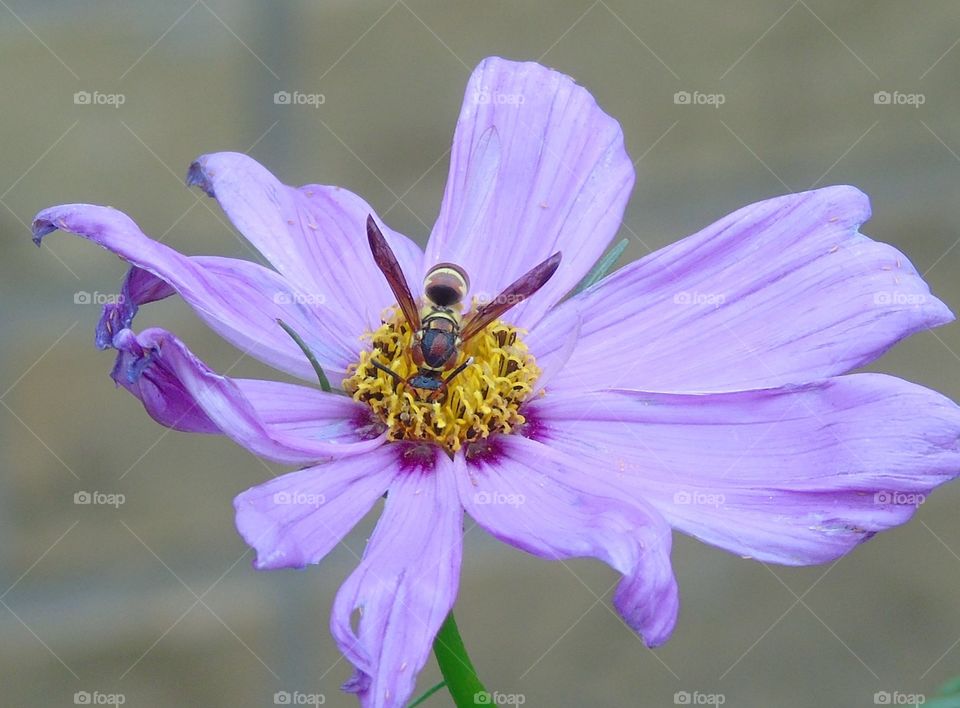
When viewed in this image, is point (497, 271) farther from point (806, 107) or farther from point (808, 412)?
point (806, 107)

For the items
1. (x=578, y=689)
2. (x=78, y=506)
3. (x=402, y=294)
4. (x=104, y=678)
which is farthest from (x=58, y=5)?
(x=578, y=689)

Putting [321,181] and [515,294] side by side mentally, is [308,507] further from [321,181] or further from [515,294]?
[321,181]

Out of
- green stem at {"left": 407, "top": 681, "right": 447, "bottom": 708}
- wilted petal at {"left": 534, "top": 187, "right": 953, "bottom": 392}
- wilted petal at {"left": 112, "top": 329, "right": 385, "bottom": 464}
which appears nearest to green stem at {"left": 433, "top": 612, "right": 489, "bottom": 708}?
green stem at {"left": 407, "top": 681, "right": 447, "bottom": 708}

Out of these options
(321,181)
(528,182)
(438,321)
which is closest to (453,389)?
(438,321)

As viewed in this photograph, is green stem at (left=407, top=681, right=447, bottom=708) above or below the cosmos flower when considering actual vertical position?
below

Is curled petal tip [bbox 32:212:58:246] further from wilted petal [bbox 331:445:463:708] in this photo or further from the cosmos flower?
wilted petal [bbox 331:445:463:708]

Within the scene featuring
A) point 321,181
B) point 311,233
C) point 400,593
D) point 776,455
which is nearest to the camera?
point 400,593

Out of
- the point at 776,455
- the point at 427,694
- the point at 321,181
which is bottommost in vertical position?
the point at 427,694

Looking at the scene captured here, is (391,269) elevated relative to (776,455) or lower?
elevated
